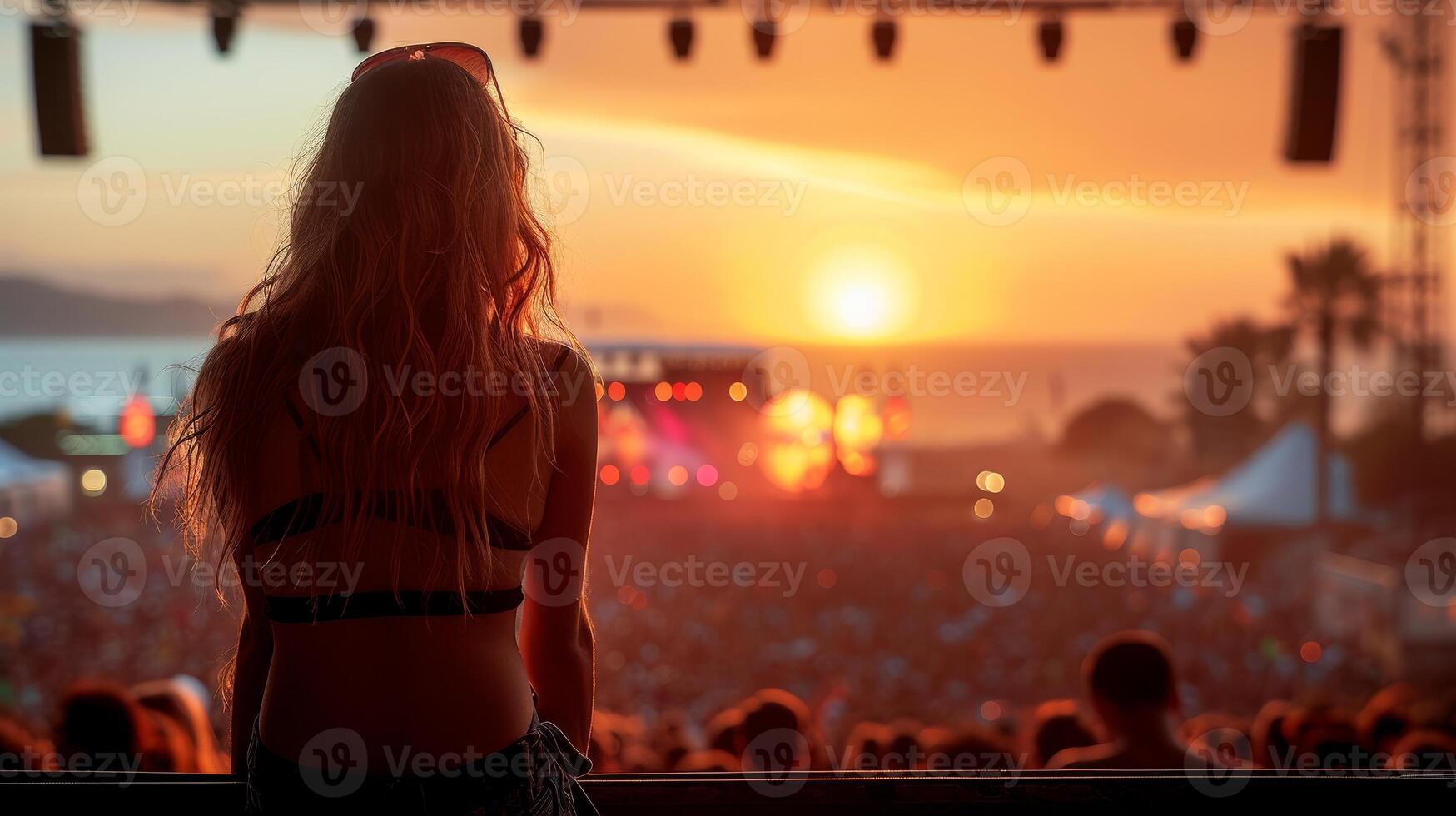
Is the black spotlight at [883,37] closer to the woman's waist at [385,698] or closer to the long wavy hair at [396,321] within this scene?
the long wavy hair at [396,321]

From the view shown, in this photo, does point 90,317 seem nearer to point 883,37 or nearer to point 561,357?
point 883,37

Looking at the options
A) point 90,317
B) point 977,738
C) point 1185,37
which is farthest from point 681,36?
point 90,317

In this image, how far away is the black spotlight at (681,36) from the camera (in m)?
6.43

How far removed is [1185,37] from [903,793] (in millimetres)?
6473

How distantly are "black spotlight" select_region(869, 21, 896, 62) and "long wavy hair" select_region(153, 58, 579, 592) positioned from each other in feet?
18.5

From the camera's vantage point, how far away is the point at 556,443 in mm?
1198

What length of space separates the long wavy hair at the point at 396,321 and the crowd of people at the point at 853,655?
2954 mm

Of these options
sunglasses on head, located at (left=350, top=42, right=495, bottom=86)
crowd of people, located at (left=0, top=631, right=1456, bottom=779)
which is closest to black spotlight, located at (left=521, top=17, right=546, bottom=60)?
crowd of people, located at (left=0, top=631, right=1456, bottom=779)

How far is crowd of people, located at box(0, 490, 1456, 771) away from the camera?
13.2 feet

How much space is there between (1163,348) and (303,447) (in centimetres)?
3325

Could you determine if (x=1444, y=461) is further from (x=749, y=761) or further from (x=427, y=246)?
(x=427, y=246)

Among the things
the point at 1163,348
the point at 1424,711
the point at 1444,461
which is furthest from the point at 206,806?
the point at 1163,348

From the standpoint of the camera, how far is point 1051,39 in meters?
6.59

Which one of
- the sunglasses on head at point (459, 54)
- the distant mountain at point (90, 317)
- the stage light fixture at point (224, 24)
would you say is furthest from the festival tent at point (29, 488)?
the sunglasses on head at point (459, 54)
